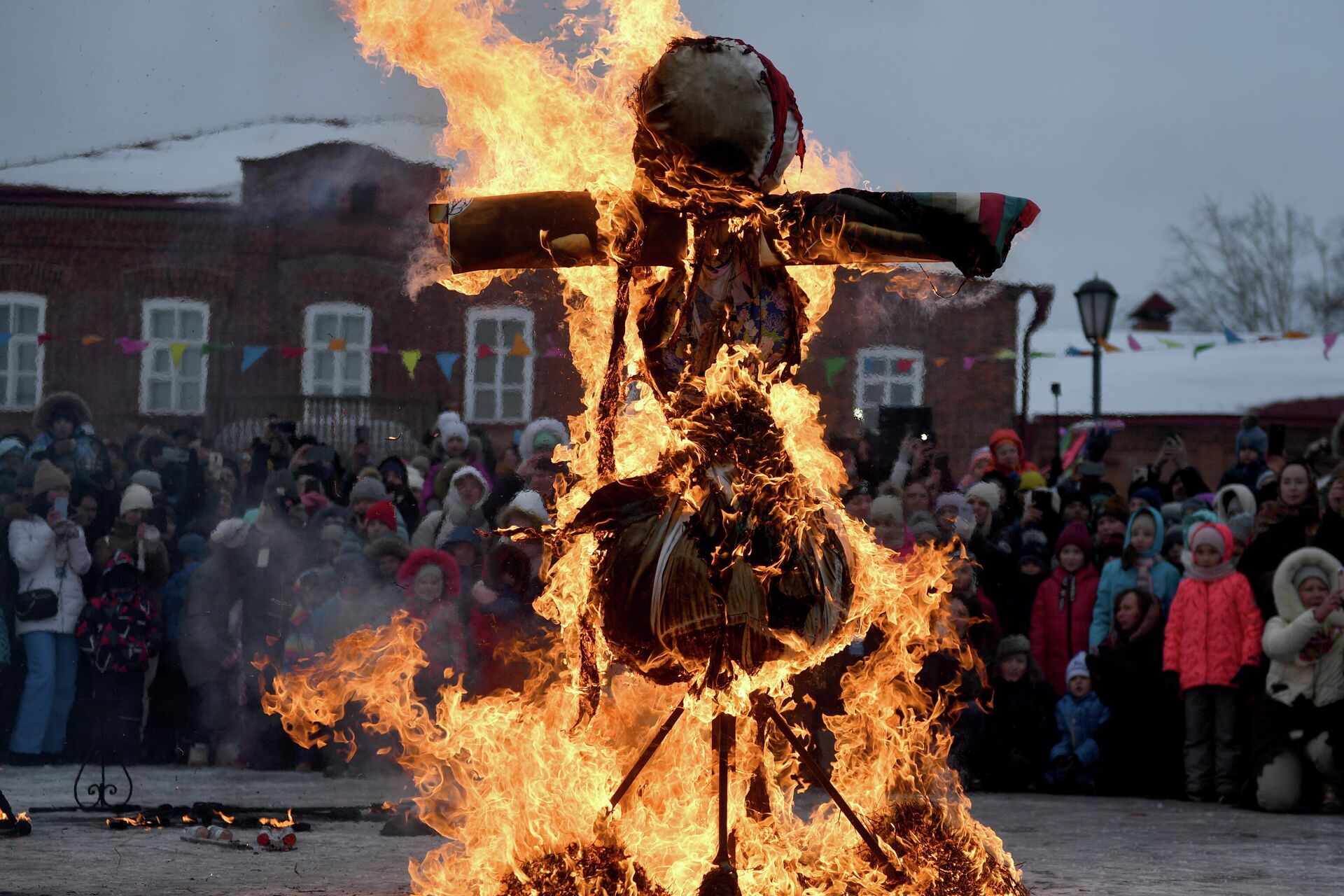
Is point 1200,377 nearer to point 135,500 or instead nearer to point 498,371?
point 498,371

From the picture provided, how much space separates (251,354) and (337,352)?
1.39 m

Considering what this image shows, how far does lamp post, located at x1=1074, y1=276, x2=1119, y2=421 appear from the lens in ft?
46.4

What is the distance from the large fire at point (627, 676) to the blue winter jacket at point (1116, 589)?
4815mm

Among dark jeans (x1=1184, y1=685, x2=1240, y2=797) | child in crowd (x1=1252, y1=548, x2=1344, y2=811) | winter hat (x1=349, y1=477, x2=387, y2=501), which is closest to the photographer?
child in crowd (x1=1252, y1=548, x2=1344, y2=811)

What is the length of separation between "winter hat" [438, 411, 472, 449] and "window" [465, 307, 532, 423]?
8.94 m

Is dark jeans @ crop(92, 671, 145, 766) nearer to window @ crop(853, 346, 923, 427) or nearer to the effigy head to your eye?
the effigy head

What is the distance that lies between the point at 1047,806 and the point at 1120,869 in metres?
2.72

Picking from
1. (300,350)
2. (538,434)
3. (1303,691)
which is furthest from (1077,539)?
(300,350)

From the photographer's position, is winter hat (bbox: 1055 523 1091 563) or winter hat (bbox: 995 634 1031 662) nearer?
winter hat (bbox: 995 634 1031 662)

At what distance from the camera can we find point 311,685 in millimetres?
5477

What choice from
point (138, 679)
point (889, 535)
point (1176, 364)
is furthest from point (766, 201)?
point (1176, 364)

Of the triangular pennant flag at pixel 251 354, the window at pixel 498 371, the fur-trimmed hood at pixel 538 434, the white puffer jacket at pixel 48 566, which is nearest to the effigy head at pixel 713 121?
the fur-trimmed hood at pixel 538 434

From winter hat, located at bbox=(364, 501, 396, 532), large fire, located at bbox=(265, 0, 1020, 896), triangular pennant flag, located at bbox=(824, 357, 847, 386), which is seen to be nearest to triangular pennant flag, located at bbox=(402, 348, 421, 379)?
triangular pennant flag, located at bbox=(824, 357, 847, 386)

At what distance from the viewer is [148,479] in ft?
39.0
